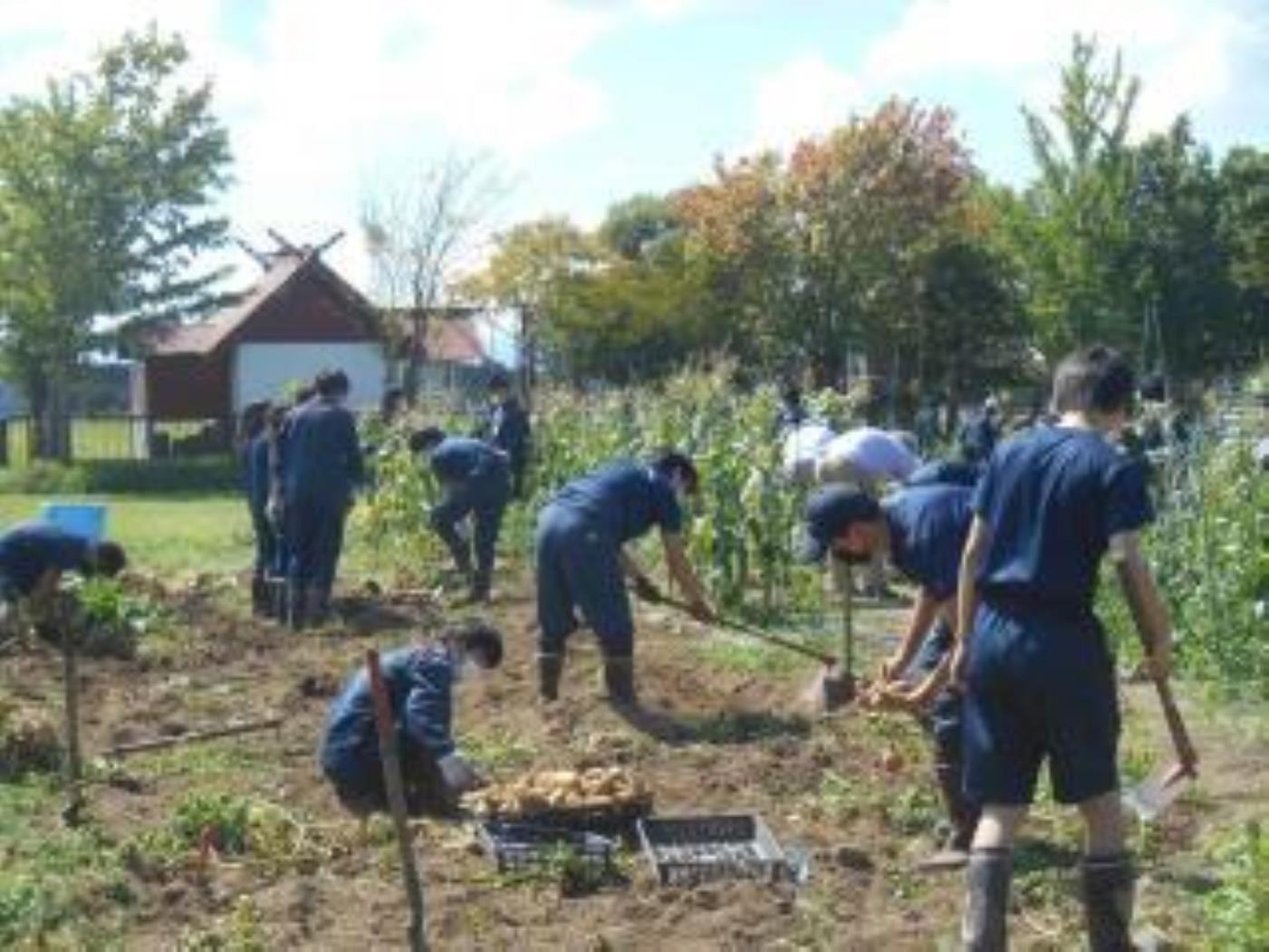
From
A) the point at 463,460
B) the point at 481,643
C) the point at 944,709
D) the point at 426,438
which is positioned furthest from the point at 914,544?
the point at 426,438

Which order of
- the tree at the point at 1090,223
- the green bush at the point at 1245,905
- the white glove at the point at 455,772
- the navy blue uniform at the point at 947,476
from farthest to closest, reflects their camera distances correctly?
the tree at the point at 1090,223
the navy blue uniform at the point at 947,476
the white glove at the point at 455,772
the green bush at the point at 1245,905

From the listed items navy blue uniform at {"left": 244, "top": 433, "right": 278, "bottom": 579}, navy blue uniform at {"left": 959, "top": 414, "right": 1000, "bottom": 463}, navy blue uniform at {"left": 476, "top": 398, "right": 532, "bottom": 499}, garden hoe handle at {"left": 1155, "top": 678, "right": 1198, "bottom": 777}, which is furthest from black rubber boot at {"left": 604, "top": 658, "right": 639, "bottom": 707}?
navy blue uniform at {"left": 476, "top": 398, "right": 532, "bottom": 499}

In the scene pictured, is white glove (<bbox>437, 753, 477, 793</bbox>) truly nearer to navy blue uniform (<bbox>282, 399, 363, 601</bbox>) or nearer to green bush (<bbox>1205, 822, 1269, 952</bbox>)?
green bush (<bbox>1205, 822, 1269, 952</bbox>)

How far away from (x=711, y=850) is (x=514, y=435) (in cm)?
1256

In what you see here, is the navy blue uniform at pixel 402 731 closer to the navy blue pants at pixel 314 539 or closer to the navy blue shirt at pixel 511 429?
the navy blue pants at pixel 314 539

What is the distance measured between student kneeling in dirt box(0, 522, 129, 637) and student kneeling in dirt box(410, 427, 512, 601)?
4832mm

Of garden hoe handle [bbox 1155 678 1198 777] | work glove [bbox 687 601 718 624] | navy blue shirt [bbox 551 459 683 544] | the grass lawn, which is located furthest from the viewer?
the grass lawn

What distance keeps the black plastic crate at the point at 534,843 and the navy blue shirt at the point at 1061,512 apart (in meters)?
2.08

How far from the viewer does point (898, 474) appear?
1502cm

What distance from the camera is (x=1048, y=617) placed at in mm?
6324

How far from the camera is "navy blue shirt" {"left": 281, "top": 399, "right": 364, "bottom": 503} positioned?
15383 millimetres

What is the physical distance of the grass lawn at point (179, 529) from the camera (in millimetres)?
22062

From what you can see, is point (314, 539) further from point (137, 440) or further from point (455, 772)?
point (137, 440)

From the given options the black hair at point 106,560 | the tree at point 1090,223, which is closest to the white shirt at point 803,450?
the black hair at point 106,560
